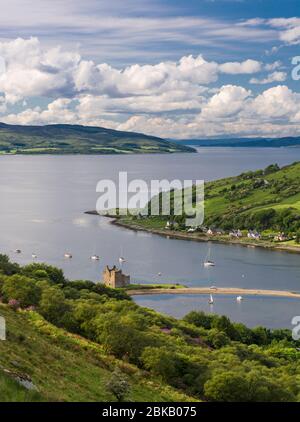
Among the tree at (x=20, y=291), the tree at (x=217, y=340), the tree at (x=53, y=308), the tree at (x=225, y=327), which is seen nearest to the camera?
the tree at (x=53, y=308)

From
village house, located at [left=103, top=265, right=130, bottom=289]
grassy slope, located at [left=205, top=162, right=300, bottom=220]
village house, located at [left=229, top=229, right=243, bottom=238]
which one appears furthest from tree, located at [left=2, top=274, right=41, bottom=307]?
grassy slope, located at [left=205, top=162, right=300, bottom=220]

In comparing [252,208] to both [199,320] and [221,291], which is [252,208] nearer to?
[221,291]

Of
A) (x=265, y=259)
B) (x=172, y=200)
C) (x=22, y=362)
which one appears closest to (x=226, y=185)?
(x=172, y=200)

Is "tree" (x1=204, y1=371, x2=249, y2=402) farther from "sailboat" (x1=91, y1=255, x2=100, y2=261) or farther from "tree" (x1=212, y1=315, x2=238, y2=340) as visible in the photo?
"sailboat" (x1=91, y1=255, x2=100, y2=261)

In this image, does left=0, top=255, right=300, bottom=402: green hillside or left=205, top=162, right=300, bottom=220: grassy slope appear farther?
left=205, top=162, right=300, bottom=220: grassy slope

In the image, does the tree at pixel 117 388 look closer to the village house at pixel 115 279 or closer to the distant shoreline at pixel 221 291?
the distant shoreline at pixel 221 291

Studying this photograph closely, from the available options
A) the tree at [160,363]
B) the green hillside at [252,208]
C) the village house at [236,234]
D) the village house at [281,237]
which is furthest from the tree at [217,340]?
the village house at [236,234]

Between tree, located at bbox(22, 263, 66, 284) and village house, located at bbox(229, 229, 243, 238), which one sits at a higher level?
tree, located at bbox(22, 263, 66, 284)
